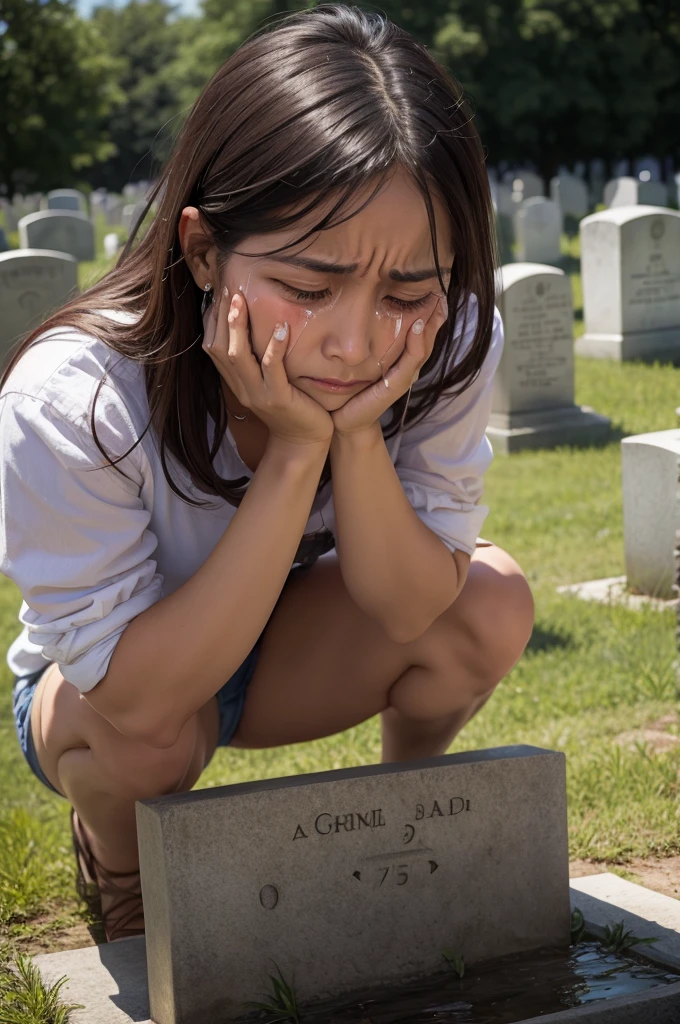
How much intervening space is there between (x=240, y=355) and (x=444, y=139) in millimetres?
450

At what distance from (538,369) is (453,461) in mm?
6083

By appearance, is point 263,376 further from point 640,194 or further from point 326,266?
point 640,194

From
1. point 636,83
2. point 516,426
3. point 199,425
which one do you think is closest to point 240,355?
point 199,425

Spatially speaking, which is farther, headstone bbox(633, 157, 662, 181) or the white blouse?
headstone bbox(633, 157, 662, 181)

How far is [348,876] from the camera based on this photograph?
197cm

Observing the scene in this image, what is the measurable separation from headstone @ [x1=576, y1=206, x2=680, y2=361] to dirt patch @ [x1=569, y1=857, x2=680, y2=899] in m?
7.48

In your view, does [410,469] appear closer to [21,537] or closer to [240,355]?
[240,355]

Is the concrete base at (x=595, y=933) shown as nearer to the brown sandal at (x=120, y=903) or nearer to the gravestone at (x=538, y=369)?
the brown sandal at (x=120, y=903)

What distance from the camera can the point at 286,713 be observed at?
243cm

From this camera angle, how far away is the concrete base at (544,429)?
801cm

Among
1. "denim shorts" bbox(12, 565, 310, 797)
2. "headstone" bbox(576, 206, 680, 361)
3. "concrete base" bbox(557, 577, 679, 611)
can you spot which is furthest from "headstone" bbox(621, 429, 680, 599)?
"headstone" bbox(576, 206, 680, 361)

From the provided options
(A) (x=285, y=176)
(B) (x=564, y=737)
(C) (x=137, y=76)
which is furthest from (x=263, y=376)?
(C) (x=137, y=76)

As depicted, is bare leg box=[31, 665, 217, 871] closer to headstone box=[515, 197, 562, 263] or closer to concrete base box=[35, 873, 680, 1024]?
concrete base box=[35, 873, 680, 1024]

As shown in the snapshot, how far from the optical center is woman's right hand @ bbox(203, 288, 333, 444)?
1857 mm
